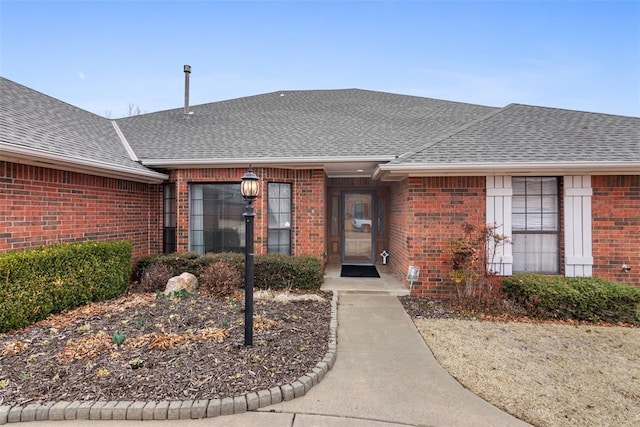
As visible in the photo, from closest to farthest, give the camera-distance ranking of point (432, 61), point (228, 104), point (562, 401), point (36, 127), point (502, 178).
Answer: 1. point (562, 401)
2. point (36, 127)
3. point (502, 178)
4. point (228, 104)
5. point (432, 61)

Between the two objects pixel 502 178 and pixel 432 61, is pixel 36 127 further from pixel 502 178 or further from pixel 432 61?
pixel 432 61

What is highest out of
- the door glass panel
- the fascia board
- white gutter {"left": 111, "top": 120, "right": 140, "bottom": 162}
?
white gutter {"left": 111, "top": 120, "right": 140, "bottom": 162}

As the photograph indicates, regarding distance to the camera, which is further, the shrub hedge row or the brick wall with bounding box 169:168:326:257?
the brick wall with bounding box 169:168:326:257

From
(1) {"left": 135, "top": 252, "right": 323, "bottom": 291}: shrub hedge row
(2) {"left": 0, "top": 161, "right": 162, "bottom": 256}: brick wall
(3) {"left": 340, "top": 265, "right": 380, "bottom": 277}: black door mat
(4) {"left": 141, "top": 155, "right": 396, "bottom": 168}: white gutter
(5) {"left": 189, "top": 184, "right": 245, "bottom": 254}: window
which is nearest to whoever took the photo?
(2) {"left": 0, "top": 161, "right": 162, "bottom": 256}: brick wall

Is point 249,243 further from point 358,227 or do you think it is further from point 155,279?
point 358,227

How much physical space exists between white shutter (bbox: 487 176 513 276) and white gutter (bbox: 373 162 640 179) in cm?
23

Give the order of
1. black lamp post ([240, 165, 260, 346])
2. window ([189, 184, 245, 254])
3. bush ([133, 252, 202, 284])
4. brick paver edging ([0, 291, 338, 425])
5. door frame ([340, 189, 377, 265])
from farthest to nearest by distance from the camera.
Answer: door frame ([340, 189, 377, 265]), window ([189, 184, 245, 254]), bush ([133, 252, 202, 284]), black lamp post ([240, 165, 260, 346]), brick paver edging ([0, 291, 338, 425])

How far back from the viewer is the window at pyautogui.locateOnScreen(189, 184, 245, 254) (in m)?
7.51

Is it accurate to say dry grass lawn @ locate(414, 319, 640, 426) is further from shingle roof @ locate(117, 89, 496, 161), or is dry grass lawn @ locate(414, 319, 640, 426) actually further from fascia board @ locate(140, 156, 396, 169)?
shingle roof @ locate(117, 89, 496, 161)

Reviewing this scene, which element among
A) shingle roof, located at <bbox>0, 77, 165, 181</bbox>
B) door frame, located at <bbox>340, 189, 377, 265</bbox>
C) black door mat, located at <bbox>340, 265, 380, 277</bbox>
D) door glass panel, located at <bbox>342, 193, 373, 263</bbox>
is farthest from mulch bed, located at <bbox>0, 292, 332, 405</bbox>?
door glass panel, located at <bbox>342, 193, 373, 263</bbox>

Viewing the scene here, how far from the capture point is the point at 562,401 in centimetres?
287

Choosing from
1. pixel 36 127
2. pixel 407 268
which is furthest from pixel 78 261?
pixel 407 268

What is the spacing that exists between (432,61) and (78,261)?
13.5 meters

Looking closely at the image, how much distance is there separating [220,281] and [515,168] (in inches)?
246
